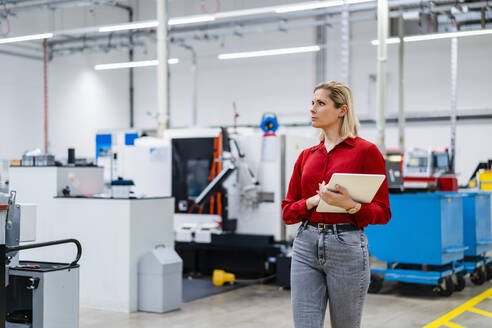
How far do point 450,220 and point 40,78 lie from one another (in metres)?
11.5

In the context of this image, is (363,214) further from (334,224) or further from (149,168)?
(149,168)

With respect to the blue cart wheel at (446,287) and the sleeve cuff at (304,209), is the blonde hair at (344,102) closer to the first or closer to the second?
the sleeve cuff at (304,209)

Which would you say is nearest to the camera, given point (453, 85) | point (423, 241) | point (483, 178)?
point (423, 241)

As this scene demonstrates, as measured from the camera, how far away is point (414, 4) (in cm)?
1145

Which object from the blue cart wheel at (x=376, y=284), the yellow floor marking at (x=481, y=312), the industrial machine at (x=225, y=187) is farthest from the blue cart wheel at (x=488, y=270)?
the industrial machine at (x=225, y=187)

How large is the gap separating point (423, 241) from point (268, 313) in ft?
6.05

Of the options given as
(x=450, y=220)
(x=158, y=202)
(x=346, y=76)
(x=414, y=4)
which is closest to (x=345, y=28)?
(x=346, y=76)

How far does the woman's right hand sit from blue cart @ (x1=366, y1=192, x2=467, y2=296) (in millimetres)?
4298

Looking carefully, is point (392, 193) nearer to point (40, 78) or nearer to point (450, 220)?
point (450, 220)

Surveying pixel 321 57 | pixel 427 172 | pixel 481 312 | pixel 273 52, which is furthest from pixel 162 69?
pixel 321 57

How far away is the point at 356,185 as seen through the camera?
2314 mm

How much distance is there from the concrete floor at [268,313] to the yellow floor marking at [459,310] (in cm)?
6

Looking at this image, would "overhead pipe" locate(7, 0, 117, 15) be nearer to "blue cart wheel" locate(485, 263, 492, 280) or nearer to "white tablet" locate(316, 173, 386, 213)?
"blue cart wheel" locate(485, 263, 492, 280)

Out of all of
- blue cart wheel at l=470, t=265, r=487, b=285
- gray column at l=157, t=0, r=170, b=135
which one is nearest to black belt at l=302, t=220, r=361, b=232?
gray column at l=157, t=0, r=170, b=135
